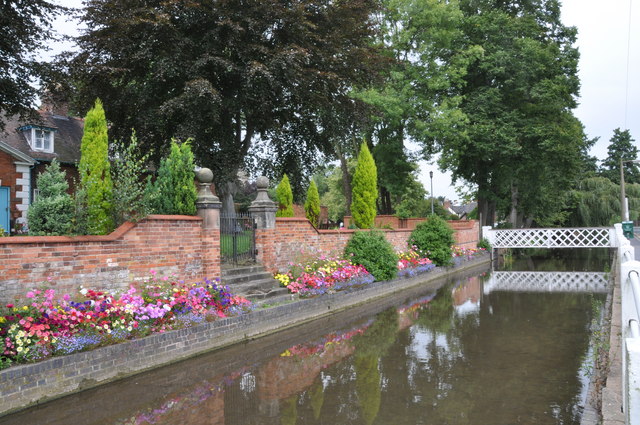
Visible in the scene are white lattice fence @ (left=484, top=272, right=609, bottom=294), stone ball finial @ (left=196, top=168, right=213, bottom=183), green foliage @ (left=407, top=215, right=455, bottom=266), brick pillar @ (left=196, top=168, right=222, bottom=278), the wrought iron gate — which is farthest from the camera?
green foliage @ (left=407, top=215, right=455, bottom=266)

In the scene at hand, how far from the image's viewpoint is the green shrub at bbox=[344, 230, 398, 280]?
1255 centimetres

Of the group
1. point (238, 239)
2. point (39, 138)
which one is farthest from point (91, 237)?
point (39, 138)

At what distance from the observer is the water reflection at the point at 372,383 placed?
457 centimetres

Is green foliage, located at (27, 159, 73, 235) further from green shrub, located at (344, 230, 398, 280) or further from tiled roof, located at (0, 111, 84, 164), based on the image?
tiled roof, located at (0, 111, 84, 164)

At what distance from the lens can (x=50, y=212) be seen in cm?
641

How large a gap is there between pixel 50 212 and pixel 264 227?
462 cm

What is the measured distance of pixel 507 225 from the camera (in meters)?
29.4

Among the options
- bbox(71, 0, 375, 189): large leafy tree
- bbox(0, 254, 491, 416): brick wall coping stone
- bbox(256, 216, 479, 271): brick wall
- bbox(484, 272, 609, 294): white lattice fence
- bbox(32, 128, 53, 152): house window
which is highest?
bbox(71, 0, 375, 189): large leafy tree

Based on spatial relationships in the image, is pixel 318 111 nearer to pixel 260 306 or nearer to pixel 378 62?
pixel 378 62

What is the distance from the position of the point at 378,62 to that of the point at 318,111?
262 centimetres

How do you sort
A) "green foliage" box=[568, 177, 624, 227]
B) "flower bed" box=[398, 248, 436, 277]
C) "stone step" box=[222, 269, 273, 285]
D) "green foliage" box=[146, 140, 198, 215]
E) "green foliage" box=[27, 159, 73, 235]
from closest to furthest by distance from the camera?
"green foliage" box=[27, 159, 73, 235]
"green foliage" box=[146, 140, 198, 215]
"stone step" box=[222, 269, 273, 285]
"flower bed" box=[398, 248, 436, 277]
"green foliage" box=[568, 177, 624, 227]

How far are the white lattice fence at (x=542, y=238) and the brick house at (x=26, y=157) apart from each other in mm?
21890

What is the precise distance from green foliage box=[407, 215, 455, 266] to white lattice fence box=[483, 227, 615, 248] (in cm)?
886

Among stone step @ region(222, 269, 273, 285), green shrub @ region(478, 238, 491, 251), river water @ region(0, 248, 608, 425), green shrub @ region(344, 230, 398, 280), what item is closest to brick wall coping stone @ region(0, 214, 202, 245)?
stone step @ region(222, 269, 273, 285)
